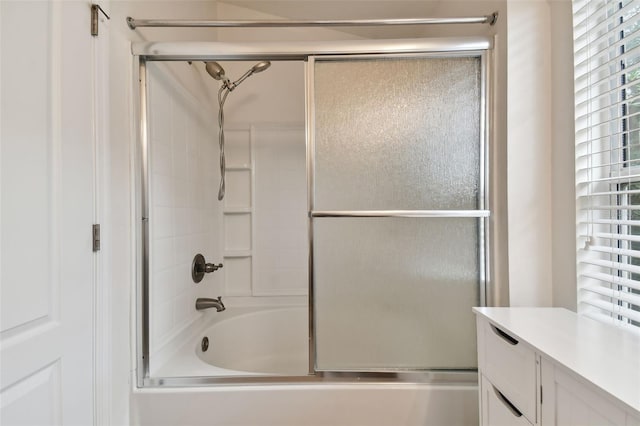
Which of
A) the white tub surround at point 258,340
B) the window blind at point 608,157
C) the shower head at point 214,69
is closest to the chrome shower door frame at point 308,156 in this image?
the window blind at point 608,157

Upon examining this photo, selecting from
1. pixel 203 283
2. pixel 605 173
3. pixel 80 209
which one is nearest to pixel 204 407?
pixel 203 283

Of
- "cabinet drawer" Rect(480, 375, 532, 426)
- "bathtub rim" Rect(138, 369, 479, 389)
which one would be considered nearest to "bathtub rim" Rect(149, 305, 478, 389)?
"bathtub rim" Rect(138, 369, 479, 389)

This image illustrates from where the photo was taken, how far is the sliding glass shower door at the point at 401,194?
129 cm

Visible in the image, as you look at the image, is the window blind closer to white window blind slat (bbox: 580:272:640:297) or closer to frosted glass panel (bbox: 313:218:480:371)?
white window blind slat (bbox: 580:272:640:297)

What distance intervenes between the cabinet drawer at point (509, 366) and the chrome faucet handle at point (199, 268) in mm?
1563

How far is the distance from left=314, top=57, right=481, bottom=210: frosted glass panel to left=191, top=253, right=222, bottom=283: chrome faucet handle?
998 mm

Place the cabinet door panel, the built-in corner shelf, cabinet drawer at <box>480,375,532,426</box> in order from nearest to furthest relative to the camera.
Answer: the cabinet door panel → cabinet drawer at <box>480,375,532,426</box> → the built-in corner shelf

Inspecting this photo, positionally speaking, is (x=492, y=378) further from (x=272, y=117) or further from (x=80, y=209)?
(x=272, y=117)

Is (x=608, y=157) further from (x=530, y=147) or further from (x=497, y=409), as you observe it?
(x=497, y=409)

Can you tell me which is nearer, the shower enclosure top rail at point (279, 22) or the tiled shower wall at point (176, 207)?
the shower enclosure top rail at point (279, 22)

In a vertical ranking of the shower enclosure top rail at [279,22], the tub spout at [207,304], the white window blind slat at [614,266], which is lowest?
the tub spout at [207,304]

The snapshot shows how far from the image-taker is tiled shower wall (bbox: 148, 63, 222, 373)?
4.51 ft

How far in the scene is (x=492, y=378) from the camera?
3.27ft

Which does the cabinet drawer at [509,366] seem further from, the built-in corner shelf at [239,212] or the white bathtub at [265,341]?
the built-in corner shelf at [239,212]
